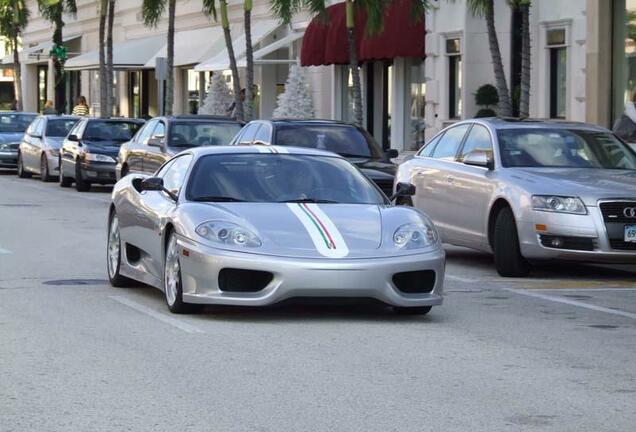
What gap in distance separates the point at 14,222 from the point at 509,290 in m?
9.83

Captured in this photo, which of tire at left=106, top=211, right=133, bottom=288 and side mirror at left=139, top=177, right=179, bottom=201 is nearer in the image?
side mirror at left=139, top=177, right=179, bottom=201

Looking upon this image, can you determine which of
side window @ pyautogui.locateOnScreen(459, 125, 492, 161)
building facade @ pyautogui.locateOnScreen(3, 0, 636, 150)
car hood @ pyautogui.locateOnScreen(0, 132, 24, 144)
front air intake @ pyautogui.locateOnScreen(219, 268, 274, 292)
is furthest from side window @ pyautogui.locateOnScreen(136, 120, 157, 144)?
front air intake @ pyautogui.locateOnScreen(219, 268, 274, 292)

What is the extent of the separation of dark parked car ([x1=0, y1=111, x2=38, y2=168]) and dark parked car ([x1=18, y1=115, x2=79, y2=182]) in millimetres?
1932

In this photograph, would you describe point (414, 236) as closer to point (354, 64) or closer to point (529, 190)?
point (529, 190)

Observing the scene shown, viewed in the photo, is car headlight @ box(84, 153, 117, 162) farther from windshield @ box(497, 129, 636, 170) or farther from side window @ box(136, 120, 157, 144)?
windshield @ box(497, 129, 636, 170)

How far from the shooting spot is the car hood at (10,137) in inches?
1534

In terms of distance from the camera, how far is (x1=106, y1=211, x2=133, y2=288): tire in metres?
13.2

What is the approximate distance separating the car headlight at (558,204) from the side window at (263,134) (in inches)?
282

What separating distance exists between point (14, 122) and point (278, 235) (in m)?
31.0

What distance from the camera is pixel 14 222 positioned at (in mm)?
21438

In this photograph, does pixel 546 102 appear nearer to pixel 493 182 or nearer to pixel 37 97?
pixel 493 182

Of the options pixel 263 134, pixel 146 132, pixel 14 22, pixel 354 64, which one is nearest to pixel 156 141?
pixel 146 132

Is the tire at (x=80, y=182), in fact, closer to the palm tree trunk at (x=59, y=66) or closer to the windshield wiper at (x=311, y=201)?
the windshield wiper at (x=311, y=201)

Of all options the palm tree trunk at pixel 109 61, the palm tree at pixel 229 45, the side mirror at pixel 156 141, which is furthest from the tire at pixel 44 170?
the palm tree trunk at pixel 109 61
